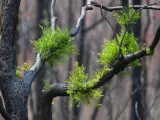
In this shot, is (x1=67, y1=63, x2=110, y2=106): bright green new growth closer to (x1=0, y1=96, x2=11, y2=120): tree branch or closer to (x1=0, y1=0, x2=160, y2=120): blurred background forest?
(x1=0, y1=96, x2=11, y2=120): tree branch

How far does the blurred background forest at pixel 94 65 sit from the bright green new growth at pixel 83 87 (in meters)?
2.71

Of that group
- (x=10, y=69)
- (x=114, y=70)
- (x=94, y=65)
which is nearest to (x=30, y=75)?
(x=10, y=69)

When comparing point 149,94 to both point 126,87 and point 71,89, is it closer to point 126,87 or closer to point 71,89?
point 126,87

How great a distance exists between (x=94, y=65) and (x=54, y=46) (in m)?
2.75

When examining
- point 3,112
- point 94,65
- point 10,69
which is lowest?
point 94,65

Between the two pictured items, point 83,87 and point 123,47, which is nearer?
point 83,87

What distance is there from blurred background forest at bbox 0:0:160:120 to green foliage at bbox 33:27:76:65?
2.59m

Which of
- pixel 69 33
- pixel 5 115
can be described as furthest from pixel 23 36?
pixel 5 115

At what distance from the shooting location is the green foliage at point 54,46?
1.57 m

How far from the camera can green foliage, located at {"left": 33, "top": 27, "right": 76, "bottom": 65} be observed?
157 cm

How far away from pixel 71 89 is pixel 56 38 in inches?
8.5

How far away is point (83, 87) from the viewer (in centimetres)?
148

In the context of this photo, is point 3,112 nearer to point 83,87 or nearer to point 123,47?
point 83,87

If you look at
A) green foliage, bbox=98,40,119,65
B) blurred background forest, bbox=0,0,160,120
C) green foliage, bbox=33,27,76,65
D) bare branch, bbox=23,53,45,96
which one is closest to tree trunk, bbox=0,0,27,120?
bare branch, bbox=23,53,45,96
